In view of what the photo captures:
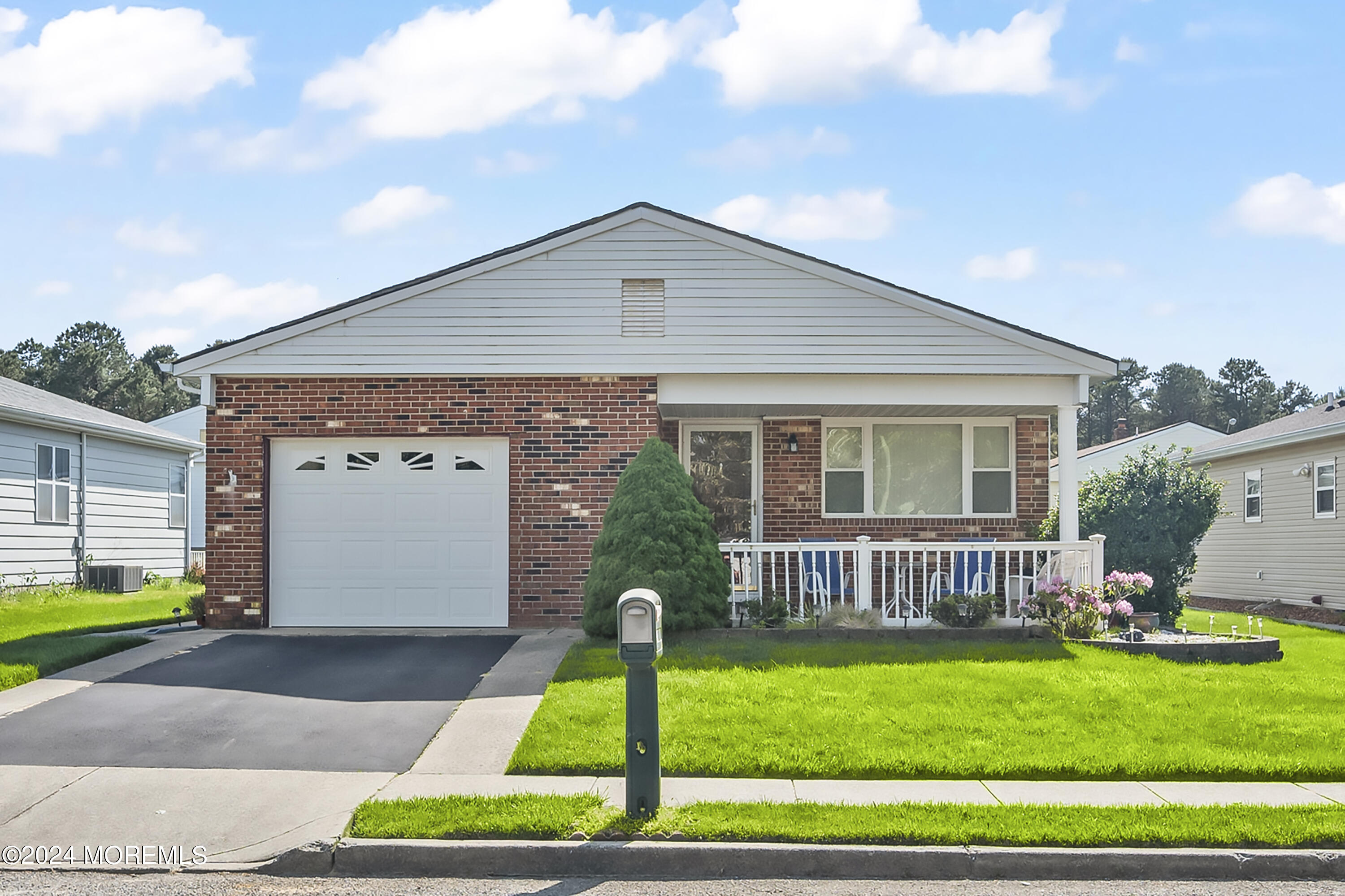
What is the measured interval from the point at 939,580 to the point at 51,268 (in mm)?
29883

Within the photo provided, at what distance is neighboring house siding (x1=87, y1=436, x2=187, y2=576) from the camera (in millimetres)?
21812

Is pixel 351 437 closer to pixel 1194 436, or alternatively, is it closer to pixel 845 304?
pixel 845 304

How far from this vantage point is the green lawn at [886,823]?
18.1 ft

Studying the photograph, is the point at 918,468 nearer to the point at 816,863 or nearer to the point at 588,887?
the point at 816,863

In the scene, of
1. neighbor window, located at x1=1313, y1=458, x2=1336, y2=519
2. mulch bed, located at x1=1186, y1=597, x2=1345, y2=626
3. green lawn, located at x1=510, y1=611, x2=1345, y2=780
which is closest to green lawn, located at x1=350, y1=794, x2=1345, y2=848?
green lawn, located at x1=510, y1=611, x2=1345, y2=780

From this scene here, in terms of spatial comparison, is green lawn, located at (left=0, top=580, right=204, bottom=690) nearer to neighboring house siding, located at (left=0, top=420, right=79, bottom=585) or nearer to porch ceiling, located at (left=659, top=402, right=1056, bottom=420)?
neighboring house siding, located at (left=0, top=420, right=79, bottom=585)

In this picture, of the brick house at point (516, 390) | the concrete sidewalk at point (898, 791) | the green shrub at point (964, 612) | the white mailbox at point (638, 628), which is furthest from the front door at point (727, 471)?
the white mailbox at point (638, 628)

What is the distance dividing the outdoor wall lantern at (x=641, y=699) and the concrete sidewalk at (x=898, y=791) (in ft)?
1.05

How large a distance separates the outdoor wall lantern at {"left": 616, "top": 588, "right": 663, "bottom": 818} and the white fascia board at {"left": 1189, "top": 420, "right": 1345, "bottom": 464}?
17.2 m

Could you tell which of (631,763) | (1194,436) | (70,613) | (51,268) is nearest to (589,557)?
(631,763)

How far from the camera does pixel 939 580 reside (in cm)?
1408

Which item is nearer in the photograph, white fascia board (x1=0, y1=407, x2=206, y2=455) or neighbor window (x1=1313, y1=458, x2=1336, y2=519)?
white fascia board (x1=0, y1=407, x2=206, y2=455)

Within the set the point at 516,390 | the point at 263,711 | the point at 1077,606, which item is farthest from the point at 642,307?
the point at 263,711

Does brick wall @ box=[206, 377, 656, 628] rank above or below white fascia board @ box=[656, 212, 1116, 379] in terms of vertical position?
below
